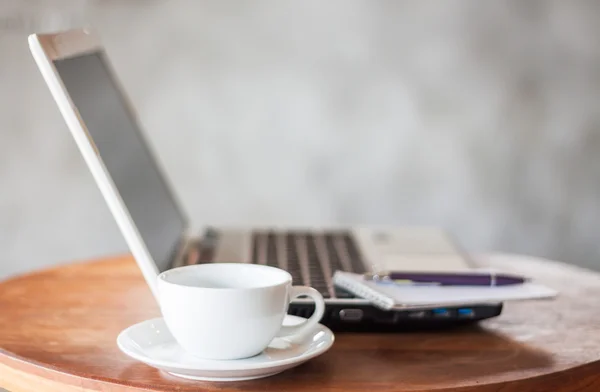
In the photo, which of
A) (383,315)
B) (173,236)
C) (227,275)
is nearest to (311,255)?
(173,236)

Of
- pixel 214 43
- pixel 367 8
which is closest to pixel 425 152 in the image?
pixel 367 8

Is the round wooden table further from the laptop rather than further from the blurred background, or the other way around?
the blurred background

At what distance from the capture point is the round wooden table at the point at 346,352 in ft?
2.29

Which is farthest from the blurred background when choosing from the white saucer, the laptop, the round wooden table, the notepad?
the white saucer

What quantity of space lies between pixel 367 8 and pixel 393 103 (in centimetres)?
26

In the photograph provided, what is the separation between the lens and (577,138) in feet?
7.31

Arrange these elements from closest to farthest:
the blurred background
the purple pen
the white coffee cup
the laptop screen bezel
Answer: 1. the white coffee cup
2. the laptop screen bezel
3. the purple pen
4. the blurred background

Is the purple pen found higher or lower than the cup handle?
lower

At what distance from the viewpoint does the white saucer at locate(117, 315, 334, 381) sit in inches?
26.4

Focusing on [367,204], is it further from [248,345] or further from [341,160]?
[248,345]

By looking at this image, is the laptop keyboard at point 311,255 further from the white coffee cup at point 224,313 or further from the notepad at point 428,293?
the white coffee cup at point 224,313

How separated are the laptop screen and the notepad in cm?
21

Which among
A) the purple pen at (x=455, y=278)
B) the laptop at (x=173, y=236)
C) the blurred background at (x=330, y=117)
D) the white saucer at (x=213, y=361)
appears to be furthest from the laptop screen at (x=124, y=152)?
the blurred background at (x=330, y=117)

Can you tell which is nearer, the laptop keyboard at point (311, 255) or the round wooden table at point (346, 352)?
the round wooden table at point (346, 352)
